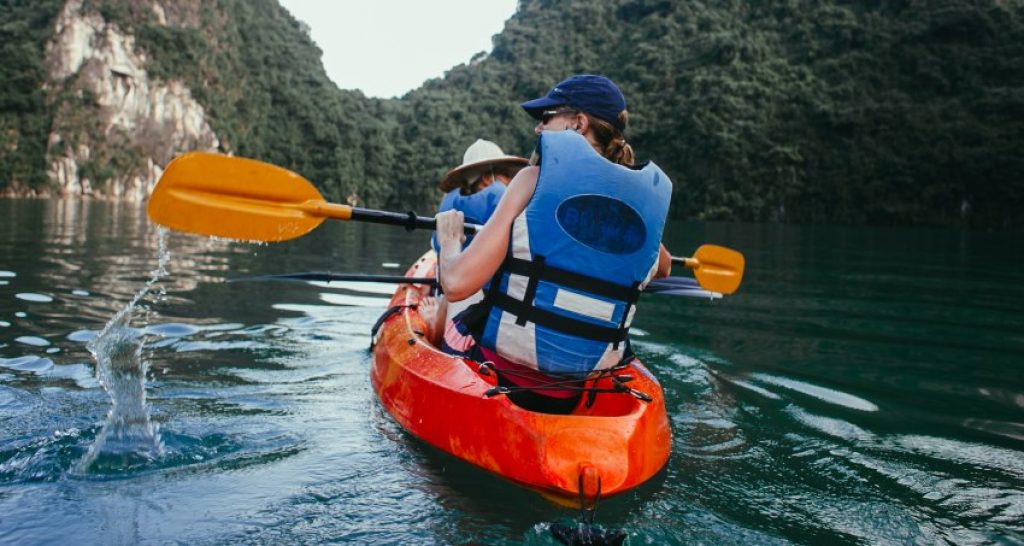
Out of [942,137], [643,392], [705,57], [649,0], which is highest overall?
[649,0]

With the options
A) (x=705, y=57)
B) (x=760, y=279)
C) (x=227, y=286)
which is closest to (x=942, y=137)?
(x=705, y=57)

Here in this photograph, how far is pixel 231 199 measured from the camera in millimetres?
3219

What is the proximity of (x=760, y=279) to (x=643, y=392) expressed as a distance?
7985mm

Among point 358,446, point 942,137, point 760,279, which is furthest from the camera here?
point 942,137

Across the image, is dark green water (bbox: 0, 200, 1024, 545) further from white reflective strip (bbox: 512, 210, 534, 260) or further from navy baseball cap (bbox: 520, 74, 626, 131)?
navy baseball cap (bbox: 520, 74, 626, 131)

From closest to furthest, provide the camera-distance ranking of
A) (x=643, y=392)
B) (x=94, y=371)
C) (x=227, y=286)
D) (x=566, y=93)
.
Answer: (x=566, y=93) → (x=643, y=392) → (x=94, y=371) → (x=227, y=286)

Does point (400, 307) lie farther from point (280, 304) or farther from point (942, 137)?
point (942, 137)

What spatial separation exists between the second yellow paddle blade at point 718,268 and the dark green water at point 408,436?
0.60 m

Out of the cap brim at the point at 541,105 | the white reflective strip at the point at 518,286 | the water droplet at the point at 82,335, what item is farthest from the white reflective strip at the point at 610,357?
the water droplet at the point at 82,335

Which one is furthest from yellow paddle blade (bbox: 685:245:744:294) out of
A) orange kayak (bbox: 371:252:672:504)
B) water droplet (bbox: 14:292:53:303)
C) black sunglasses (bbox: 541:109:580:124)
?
water droplet (bbox: 14:292:53:303)

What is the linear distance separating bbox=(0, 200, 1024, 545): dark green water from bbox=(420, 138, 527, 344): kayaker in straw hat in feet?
1.94

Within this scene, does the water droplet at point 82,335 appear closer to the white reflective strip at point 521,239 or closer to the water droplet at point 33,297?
the water droplet at point 33,297

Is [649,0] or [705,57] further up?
[649,0]

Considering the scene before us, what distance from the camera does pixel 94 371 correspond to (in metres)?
4.07
